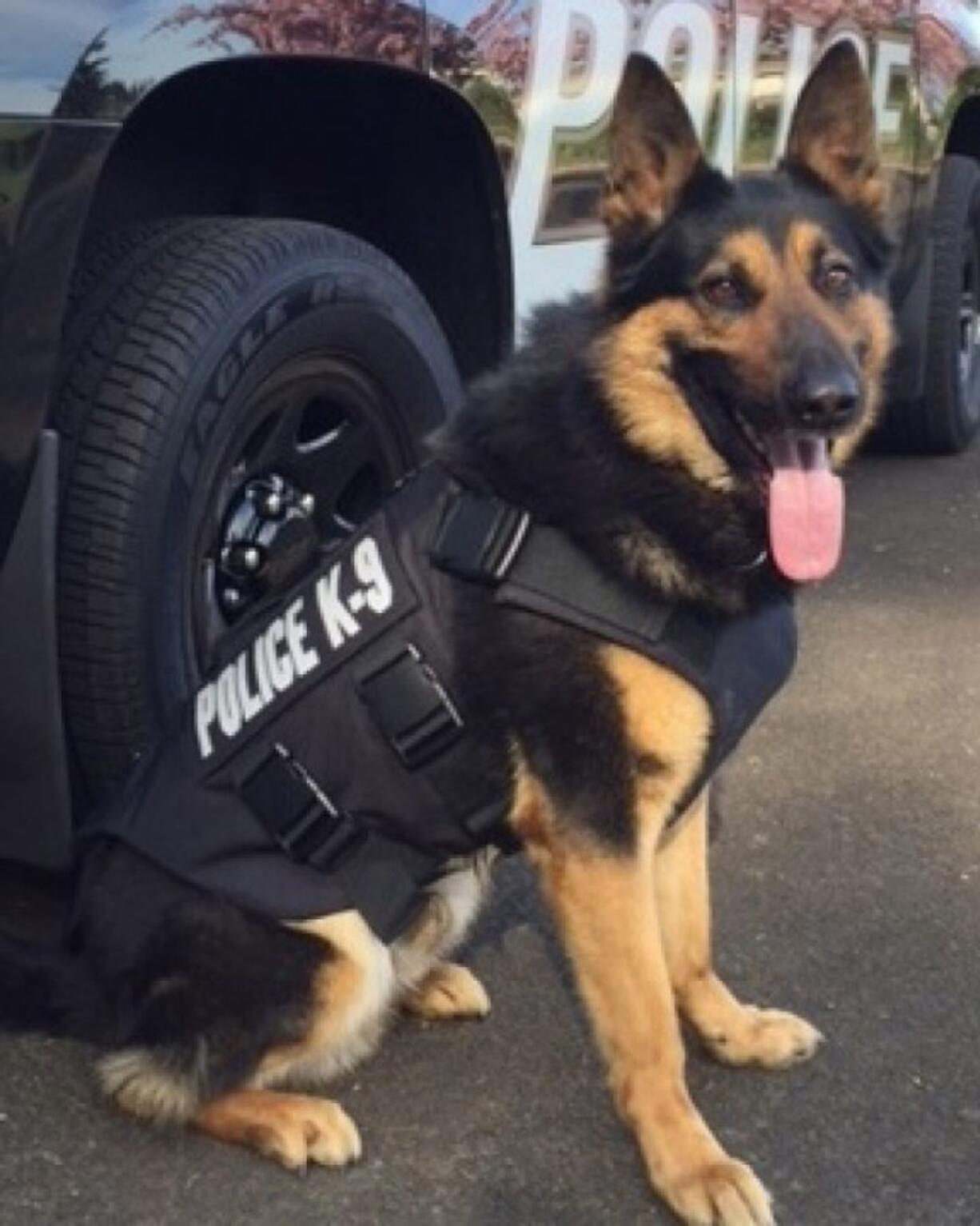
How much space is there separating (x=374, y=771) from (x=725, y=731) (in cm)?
52

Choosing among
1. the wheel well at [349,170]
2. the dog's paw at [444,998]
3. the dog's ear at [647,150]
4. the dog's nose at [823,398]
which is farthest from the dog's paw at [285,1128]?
the wheel well at [349,170]

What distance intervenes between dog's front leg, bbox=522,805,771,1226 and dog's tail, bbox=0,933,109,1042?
726 millimetres

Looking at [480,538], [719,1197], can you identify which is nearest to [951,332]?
[480,538]

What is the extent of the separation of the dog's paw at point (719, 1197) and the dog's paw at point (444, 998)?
0.58 meters

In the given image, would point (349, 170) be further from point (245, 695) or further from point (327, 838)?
point (327, 838)

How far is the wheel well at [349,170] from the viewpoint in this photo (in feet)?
10.6

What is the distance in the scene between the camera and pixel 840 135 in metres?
2.81

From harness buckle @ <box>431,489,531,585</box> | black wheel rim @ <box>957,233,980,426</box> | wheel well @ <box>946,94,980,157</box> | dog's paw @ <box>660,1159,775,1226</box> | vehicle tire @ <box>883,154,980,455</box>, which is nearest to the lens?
dog's paw @ <box>660,1159,775,1226</box>

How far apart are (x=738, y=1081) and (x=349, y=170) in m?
2.00

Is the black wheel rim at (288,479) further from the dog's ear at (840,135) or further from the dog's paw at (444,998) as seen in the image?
Answer: the dog's ear at (840,135)

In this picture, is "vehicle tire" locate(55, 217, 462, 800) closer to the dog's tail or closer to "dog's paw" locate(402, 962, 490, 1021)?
the dog's tail

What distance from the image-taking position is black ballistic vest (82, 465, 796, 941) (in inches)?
102

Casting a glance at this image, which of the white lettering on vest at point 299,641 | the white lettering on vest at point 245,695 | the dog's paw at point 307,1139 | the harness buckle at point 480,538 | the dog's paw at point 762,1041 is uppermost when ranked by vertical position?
the harness buckle at point 480,538

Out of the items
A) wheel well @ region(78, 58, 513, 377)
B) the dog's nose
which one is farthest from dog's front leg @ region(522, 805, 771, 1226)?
wheel well @ region(78, 58, 513, 377)
